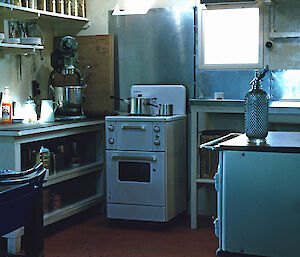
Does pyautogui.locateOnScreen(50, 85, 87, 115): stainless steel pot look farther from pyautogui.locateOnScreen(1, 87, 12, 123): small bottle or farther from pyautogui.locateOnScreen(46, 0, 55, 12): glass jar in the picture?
pyautogui.locateOnScreen(46, 0, 55, 12): glass jar

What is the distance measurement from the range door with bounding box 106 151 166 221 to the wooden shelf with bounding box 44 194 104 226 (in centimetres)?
26

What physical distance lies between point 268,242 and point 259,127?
21.8 inches

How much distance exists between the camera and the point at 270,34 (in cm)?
481

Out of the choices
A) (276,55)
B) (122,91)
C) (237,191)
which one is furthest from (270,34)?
(237,191)

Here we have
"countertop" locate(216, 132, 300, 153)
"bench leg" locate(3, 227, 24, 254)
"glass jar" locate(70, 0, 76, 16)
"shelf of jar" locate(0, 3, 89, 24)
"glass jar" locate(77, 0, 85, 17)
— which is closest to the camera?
"countertop" locate(216, 132, 300, 153)

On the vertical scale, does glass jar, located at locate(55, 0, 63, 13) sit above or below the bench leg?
above

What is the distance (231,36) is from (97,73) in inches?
53.6

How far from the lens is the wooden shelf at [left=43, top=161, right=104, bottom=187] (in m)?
4.44

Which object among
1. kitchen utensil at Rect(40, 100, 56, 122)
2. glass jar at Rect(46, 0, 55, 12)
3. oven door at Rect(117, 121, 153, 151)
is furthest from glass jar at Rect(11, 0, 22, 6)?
oven door at Rect(117, 121, 153, 151)

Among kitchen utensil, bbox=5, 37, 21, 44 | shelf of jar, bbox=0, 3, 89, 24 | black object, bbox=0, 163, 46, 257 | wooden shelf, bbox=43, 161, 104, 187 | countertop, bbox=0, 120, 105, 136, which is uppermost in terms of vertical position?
shelf of jar, bbox=0, 3, 89, 24

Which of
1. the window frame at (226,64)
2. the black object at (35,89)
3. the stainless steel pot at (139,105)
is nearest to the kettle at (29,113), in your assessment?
the black object at (35,89)

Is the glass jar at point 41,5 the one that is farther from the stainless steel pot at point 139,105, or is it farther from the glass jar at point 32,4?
the stainless steel pot at point 139,105

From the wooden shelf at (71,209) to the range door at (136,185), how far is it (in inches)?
10.1

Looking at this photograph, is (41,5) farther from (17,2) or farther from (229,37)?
(229,37)
